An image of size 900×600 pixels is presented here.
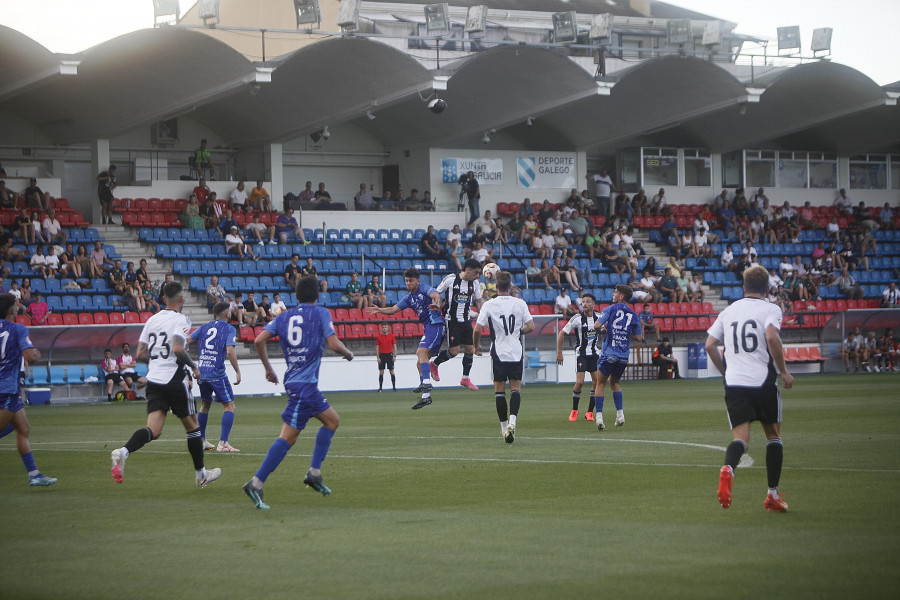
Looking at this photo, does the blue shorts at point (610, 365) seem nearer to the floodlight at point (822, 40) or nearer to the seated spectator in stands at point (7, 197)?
the seated spectator in stands at point (7, 197)

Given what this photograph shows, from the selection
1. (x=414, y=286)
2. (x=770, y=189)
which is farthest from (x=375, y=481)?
(x=770, y=189)

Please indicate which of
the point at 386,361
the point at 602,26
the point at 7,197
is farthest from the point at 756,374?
the point at 602,26

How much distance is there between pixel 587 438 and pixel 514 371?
5.28 ft

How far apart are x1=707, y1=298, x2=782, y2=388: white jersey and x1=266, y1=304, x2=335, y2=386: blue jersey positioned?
308 cm

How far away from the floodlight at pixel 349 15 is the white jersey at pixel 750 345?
26245 mm

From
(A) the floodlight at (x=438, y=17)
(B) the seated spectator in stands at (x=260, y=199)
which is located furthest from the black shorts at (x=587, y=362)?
(A) the floodlight at (x=438, y=17)

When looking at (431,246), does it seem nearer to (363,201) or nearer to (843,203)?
(363,201)

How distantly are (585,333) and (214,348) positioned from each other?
22.4 feet

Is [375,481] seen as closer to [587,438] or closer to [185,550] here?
[185,550]

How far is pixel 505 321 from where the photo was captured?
1354cm

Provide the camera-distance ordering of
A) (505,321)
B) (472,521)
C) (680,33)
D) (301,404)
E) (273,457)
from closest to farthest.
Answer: (472,521)
(273,457)
(301,404)
(505,321)
(680,33)

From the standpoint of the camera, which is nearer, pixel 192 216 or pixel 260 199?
pixel 192 216

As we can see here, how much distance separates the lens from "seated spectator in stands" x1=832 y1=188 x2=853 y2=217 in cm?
4616

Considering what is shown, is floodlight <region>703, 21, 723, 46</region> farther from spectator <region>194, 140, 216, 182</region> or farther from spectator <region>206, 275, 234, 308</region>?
spectator <region>206, 275, 234, 308</region>
